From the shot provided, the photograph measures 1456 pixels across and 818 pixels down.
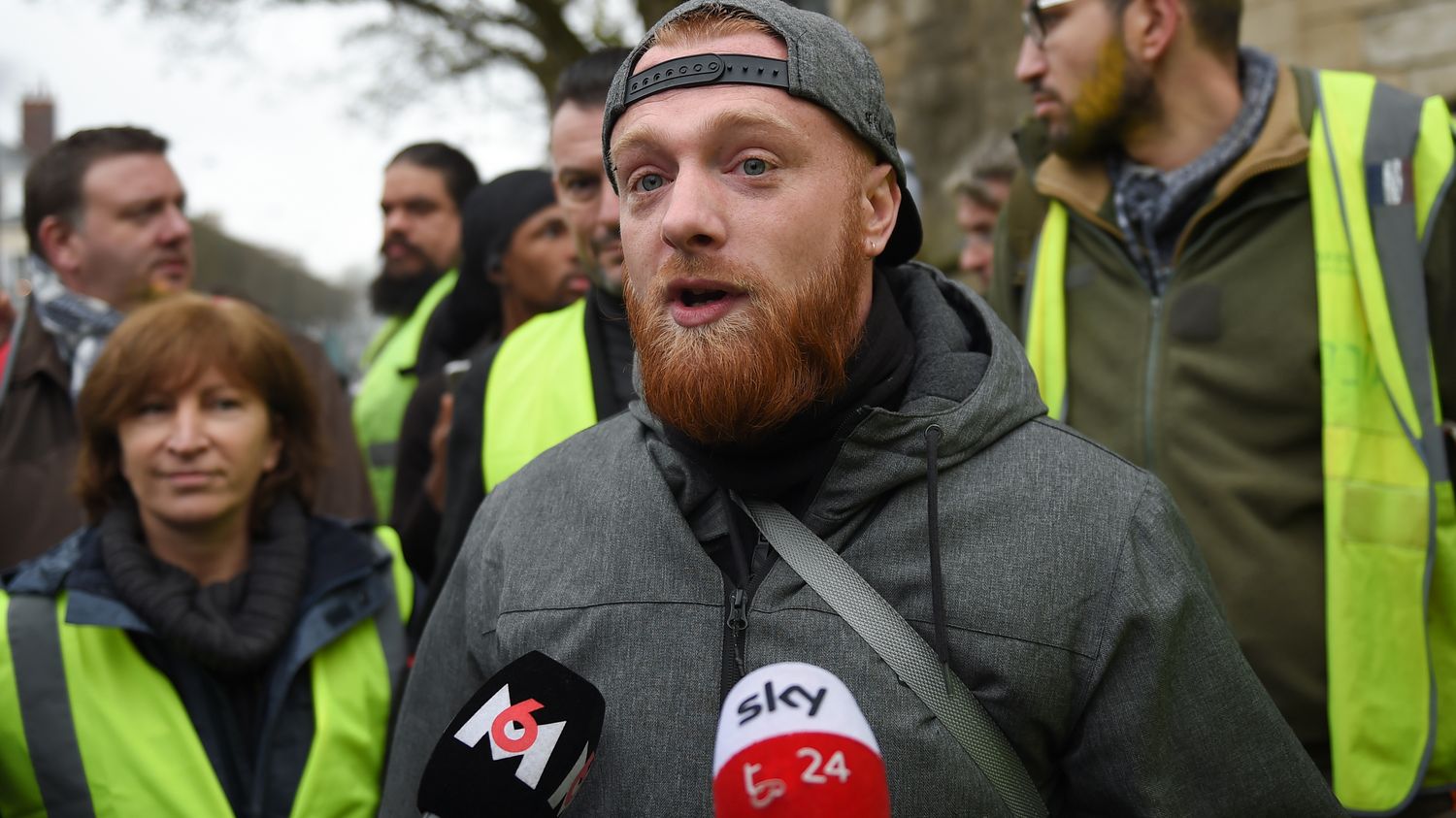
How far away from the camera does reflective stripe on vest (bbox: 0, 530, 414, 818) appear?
255 centimetres

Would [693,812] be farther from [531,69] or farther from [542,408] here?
[531,69]

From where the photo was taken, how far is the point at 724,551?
1.91 m

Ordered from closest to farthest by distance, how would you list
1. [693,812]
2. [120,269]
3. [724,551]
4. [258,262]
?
[693,812]
[724,551]
[120,269]
[258,262]

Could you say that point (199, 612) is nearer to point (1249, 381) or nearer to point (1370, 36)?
point (1249, 381)

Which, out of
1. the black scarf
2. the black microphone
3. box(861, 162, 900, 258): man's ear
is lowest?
the black scarf

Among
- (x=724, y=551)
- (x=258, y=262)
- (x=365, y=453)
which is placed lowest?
(x=258, y=262)

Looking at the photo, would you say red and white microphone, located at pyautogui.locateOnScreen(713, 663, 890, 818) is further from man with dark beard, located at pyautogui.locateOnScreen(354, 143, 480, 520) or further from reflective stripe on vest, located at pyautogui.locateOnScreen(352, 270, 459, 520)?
man with dark beard, located at pyautogui.locateOnScreen(354, 143, 480, 520)

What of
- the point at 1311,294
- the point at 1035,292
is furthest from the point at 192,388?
the point at 1311,294

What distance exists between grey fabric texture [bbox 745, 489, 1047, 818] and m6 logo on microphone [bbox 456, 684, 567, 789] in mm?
404

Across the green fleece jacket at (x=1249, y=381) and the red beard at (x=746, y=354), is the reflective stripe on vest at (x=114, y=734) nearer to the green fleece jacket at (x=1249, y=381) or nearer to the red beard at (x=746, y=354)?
the red beard at (x=746, y=354)

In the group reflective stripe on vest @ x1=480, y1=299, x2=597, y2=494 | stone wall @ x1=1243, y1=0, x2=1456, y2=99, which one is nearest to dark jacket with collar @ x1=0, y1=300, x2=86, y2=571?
reflective stripe on vest @ x1=480, y1=299, x2=597, y2=494

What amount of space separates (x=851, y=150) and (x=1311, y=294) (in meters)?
1.45

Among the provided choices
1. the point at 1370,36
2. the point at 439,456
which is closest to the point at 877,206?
the point at 439,456

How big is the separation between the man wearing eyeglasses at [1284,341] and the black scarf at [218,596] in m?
1.83
